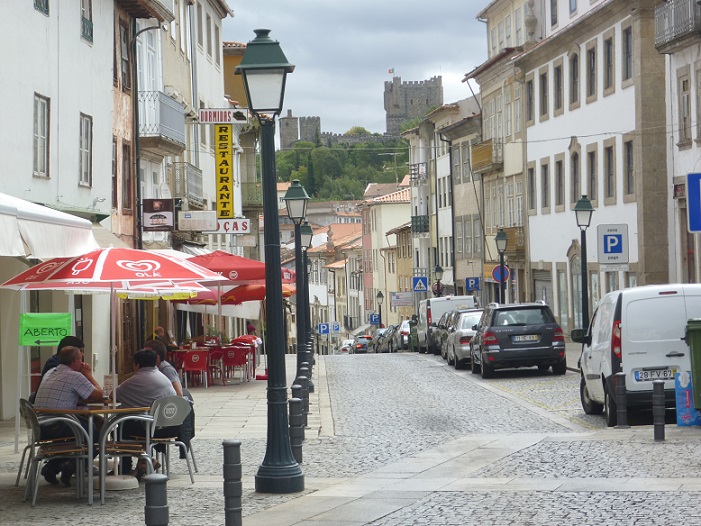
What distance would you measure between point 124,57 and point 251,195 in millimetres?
29412

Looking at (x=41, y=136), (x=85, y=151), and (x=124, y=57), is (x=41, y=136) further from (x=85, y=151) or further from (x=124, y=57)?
(x=124, y=57)

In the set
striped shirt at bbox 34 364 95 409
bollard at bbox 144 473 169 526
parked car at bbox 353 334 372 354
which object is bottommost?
parked car at bbox 353 334 372 354

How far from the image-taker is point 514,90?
184 feet

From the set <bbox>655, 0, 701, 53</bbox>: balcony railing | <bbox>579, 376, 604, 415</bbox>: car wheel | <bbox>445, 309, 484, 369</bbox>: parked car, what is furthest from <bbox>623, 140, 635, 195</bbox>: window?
<bbox>579, 376, 604, 415</bbox>: car wheel

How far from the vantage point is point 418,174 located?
274 feet

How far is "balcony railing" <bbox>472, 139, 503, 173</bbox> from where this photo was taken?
58156 millimetres

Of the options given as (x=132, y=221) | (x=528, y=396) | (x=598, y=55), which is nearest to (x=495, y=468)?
(x=528, y=396)

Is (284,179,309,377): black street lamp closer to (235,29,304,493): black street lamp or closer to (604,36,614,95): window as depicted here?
(235,29,304,493): black street lamp

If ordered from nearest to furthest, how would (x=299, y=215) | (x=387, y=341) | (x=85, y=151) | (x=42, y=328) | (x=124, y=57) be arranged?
(x=42, y=328) → (x=299, y=215) → (x=85, y=151) → (x=124, y=57) → (x=387, y=341)

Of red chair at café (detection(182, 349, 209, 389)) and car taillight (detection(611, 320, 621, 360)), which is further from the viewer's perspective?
red chair at café (detection(182, 349, 209, 389))

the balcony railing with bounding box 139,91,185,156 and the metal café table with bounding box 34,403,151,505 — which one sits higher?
the balcony railing with bounding box 139,91,185,156

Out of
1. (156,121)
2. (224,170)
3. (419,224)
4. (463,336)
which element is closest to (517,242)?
(224,170)

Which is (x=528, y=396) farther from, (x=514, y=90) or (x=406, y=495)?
(x=514, y=90)

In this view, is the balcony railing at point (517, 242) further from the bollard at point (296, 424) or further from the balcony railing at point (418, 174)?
the bollard at point (296, 424)
